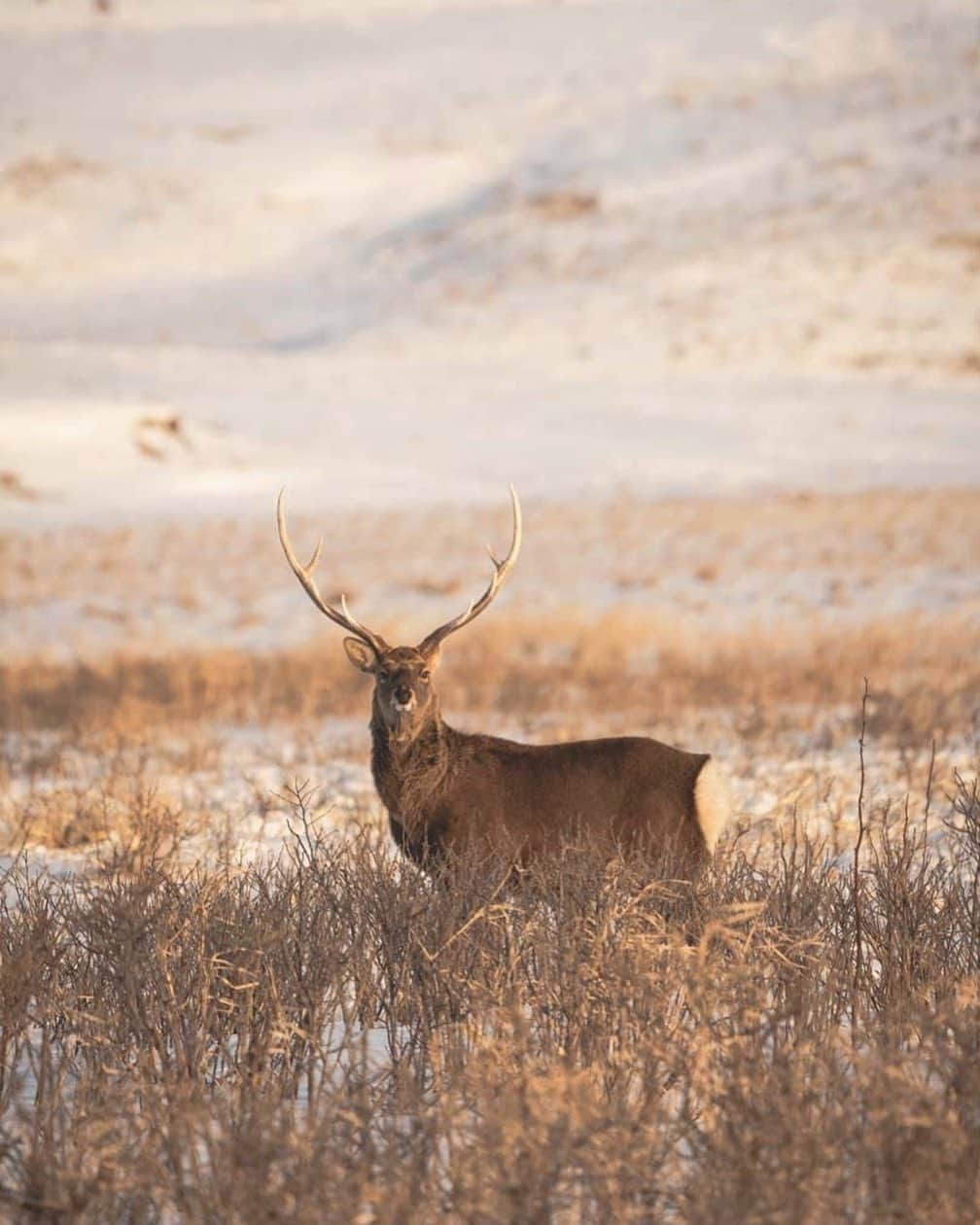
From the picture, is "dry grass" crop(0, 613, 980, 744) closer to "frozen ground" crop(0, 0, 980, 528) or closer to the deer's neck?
the deer's neck

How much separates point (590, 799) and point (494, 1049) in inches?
85.3

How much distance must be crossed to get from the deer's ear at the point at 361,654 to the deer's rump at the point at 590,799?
742mm

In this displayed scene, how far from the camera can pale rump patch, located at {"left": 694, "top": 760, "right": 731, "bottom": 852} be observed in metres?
6.52

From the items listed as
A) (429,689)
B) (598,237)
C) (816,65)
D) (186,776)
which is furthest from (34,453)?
(816,65)

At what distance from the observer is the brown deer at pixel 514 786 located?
652 centimetres

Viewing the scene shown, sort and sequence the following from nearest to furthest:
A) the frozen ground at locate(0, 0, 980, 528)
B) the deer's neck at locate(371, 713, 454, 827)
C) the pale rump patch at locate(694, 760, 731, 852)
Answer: the pale rump patch at locate(694, 760, 731, 852) < the deer's neck at locate(371, 713, 454, 827) < the frozen ground at locate(0, 0, 980, 528)

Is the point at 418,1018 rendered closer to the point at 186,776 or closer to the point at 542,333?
the point at 186,776

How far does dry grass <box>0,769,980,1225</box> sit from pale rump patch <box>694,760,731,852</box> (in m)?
0.66

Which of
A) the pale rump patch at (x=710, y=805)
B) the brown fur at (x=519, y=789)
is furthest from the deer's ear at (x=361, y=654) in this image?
the pale rump patch at (x=710, y=805)

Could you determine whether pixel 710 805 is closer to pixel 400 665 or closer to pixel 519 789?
pixel 519 789

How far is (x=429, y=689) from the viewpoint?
707 centimetres

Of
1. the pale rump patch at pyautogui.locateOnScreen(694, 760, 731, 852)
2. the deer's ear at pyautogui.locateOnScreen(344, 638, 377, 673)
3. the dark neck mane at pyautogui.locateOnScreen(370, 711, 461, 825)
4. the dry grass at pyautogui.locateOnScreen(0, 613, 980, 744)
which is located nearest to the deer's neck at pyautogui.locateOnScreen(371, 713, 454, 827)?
the dark neck mane at pyautogui.locateOnScreen(370, 711, 461, 825)

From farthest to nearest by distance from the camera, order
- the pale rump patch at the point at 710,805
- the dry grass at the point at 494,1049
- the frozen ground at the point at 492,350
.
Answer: the frozen ground at the point at 492,350, the pale rump patch at the point at 710,805, the dry grass at the point at 494,1049

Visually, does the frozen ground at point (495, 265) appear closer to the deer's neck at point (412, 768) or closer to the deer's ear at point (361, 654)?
the deer's ear at point (361, 654)
